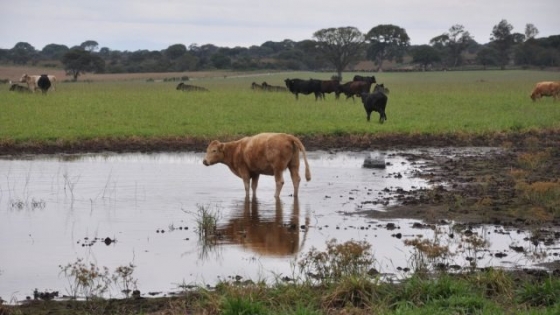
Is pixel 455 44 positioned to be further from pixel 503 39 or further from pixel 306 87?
pixel 306 87

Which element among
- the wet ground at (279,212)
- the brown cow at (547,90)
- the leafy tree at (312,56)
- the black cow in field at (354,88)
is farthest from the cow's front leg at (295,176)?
the leafy tree at (312,56)

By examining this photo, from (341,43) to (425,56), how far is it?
18022 mm

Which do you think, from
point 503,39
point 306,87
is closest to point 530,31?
point 503,39

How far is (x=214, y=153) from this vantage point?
1420 cm

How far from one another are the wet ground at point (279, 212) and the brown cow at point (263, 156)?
1.28 feet

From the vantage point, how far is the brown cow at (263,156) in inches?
523

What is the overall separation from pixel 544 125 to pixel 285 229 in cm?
1559

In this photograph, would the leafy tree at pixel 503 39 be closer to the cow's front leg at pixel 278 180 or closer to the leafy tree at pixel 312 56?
the leafy tree at pixel 312 56

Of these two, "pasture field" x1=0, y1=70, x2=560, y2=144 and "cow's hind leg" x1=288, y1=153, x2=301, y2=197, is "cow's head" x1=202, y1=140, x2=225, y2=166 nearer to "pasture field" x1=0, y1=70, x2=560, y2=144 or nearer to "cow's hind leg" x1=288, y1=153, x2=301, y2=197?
"cow's hind leg" x1=288, y1=153, x2=301, y2=197

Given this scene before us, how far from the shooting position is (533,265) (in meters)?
9.01

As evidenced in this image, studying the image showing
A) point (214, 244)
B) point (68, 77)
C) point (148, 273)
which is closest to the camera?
point (148, 273)

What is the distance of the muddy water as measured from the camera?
30.0ft

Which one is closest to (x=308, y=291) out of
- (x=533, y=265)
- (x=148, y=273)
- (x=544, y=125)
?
(x=148, y=273)

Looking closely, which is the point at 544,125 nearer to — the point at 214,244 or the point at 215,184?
the point at 215,184
